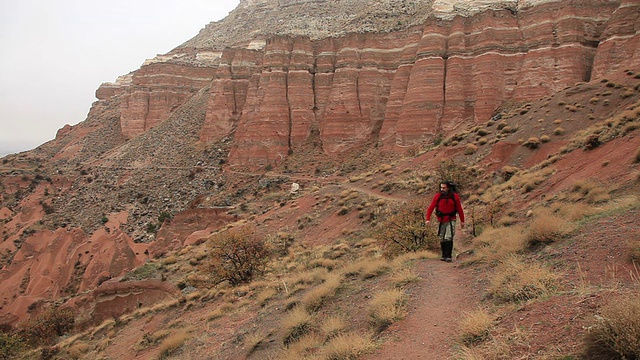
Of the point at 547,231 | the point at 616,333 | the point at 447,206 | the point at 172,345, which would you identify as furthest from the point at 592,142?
the point at 172,345

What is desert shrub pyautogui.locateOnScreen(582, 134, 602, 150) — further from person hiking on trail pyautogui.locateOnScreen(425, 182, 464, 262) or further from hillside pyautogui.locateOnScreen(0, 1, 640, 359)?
person hiking on trail pyautogui.locateOnScreen(425, 182, 464, 262)

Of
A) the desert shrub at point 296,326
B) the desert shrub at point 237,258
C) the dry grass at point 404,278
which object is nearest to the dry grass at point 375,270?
the dry grass at point 404,278

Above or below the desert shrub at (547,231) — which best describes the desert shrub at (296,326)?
below

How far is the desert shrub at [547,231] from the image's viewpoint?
6.93 m

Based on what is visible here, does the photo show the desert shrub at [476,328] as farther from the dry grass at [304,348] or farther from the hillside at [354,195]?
the dry grass at [304,348]

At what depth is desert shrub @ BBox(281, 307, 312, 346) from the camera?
695cm

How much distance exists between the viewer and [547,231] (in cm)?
700

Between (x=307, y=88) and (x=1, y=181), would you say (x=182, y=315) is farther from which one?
(x=1, y=181)

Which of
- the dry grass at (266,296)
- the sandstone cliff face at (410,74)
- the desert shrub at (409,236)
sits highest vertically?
the sandstone cliff face at (410,74)

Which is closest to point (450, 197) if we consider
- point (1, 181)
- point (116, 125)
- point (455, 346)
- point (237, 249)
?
point (455, 346)

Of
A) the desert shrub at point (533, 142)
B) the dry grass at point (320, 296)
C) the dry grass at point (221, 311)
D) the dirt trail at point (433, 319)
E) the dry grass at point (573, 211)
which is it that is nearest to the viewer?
the dirt trail at point (433, 319)

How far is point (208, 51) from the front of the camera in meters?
74.9

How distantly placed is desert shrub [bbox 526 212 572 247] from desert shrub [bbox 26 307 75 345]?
2107 cm

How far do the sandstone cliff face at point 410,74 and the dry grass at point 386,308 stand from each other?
27783 millimetres
